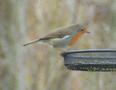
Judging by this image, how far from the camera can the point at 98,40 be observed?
6941 millimetres

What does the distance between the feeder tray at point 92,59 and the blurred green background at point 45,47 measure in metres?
2.98

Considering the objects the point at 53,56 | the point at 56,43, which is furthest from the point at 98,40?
the point at 56,43

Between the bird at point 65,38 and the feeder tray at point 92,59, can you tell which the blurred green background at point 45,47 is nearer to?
the bird at point 65,38

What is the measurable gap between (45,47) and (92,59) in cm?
354

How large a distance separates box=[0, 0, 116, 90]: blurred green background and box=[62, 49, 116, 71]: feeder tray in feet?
9.77

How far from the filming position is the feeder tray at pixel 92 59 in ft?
12.0

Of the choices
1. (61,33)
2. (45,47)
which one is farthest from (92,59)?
(45,47)

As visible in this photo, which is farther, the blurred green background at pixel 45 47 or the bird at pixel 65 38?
the blurred green background at pixel 45 47

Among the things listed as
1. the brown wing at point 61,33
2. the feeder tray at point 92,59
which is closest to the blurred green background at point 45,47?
the brown wing at point 61,33

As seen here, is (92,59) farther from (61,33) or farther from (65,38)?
(61,33)

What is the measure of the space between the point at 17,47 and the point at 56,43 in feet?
6.01

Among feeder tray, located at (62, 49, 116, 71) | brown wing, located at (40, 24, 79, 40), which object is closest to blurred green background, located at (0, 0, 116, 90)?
brown wing, located at (40, 24, 79, 40)

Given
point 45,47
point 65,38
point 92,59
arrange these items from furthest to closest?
point 45,47 < point 65,38 < point 92,59

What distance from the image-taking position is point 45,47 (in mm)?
7176
